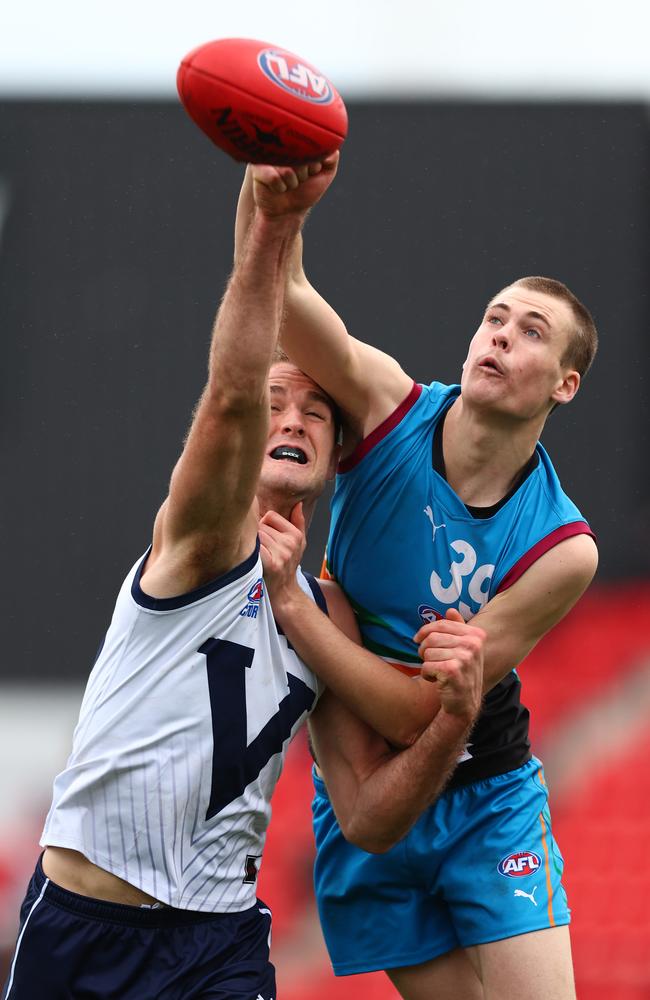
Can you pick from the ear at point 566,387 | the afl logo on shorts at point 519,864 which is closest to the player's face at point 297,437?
the ear at point 566,387

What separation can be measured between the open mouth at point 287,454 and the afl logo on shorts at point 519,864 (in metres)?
1.45

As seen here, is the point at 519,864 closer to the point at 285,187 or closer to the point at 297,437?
the point at 297,437

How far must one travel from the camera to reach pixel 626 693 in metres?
8.32

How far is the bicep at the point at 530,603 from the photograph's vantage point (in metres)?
4.07

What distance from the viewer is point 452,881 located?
426 cm

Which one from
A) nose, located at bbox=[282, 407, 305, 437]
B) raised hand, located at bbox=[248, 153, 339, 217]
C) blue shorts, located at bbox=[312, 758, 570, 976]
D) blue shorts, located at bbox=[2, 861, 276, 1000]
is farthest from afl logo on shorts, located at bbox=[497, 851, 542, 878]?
raised hand, located at bbox=[248, 153, 339, 217]

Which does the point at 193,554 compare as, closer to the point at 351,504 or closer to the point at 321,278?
the point at 351,504

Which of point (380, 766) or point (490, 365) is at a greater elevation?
point (490, 365)

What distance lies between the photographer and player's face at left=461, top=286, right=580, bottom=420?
416cm

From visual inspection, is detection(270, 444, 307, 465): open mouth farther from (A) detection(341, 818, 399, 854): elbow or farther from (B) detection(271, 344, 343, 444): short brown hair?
(A) detection(341, 818, 399, 854): elbow

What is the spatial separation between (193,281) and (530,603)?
528 centimetres

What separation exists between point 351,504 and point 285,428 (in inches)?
19.4

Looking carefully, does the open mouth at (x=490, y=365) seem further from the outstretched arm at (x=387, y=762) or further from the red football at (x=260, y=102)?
the red football at (x=260, y=102)

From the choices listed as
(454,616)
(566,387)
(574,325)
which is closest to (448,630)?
(454,616)
